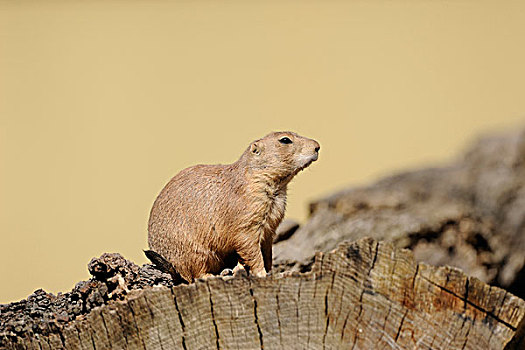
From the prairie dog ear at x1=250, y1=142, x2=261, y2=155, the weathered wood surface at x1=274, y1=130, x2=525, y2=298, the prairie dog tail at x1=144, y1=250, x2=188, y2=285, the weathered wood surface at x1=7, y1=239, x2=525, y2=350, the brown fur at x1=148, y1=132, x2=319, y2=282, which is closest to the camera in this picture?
the weathered wood surface at x1=7, y1=239, x2=525, y2=350

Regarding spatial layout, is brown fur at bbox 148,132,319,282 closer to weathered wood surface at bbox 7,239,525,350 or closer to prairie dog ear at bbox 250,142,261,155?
prairie dog ear at bbox 250,142,261,155

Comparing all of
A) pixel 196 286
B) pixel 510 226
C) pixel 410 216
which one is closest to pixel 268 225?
pixel 196 286

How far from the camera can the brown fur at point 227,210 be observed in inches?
162

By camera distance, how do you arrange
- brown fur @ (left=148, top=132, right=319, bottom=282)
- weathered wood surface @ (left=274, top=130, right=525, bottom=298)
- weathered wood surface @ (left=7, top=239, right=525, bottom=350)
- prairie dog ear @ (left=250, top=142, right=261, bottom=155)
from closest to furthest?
weathered wood surface @ (left=7, top=239, right=525, bottom=350), brown fur @ (left=148, top=132, right=319, bottom=282), prairie dog ear @ (left=250, top=142, right=261, bottom=155), weathered wood surface @ (left=274, top=130, right=525, bottom=298)

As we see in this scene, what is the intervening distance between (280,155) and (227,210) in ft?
1.73

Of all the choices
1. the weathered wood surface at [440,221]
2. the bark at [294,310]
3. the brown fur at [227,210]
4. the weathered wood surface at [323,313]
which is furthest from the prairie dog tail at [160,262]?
the weathered wood surface at [440,221]

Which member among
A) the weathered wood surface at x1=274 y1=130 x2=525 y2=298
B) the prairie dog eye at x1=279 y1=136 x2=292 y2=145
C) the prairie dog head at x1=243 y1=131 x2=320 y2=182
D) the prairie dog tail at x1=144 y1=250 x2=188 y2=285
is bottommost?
the weathered wood surface at x1=274 y1=130 x2=525 y2=298

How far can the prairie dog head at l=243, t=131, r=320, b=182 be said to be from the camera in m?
4.36

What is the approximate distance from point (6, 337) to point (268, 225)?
1685mm

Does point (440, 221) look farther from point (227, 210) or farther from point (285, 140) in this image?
point (227, 210)

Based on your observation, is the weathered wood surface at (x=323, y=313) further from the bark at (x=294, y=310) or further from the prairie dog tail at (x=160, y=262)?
the prairie dog tail at (x=160, y=262)

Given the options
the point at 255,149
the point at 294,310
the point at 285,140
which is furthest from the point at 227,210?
the point at 294,310

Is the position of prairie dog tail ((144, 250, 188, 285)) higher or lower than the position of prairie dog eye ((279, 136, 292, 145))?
lower

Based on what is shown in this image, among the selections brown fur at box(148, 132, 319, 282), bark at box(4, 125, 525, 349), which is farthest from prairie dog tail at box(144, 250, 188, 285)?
bark at box(4, 125, 525, 349)
